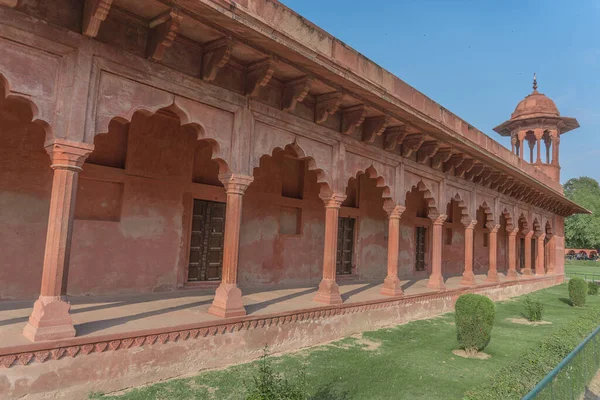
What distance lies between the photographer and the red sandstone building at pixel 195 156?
465cm

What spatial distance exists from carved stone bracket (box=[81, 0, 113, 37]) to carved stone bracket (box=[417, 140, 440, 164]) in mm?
8141

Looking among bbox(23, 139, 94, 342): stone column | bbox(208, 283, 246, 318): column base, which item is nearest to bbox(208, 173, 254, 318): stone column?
bbox(208, 283, 246, 318): column base

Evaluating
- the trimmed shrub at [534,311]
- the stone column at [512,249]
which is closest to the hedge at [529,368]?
the trimmed shrub at [534,311]

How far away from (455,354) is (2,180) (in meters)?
7.56

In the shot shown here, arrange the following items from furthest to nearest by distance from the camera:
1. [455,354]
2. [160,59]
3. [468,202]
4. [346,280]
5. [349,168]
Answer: [468,202] < [346,280] < [349,168] < [455,354] < [160,59]

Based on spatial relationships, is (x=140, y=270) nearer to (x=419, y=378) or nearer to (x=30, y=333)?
(x=30, y=333)

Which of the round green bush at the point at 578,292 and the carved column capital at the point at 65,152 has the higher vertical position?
the carved column capital at the point at 65,152

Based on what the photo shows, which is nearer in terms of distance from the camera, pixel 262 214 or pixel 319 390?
pixel 319 390

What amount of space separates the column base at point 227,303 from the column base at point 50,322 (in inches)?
78.4

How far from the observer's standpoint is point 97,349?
460 centimetres

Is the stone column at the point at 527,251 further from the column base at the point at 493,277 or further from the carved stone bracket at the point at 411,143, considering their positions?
the carved stone bracket at the point at 411,143

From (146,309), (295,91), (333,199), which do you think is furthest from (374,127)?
(146,309)

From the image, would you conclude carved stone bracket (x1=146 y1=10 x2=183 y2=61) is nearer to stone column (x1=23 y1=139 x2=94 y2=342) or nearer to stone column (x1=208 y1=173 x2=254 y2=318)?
stone column (x1=23 y1=139 x2=94 y2=342)

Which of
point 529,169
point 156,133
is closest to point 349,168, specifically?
point 156,133
